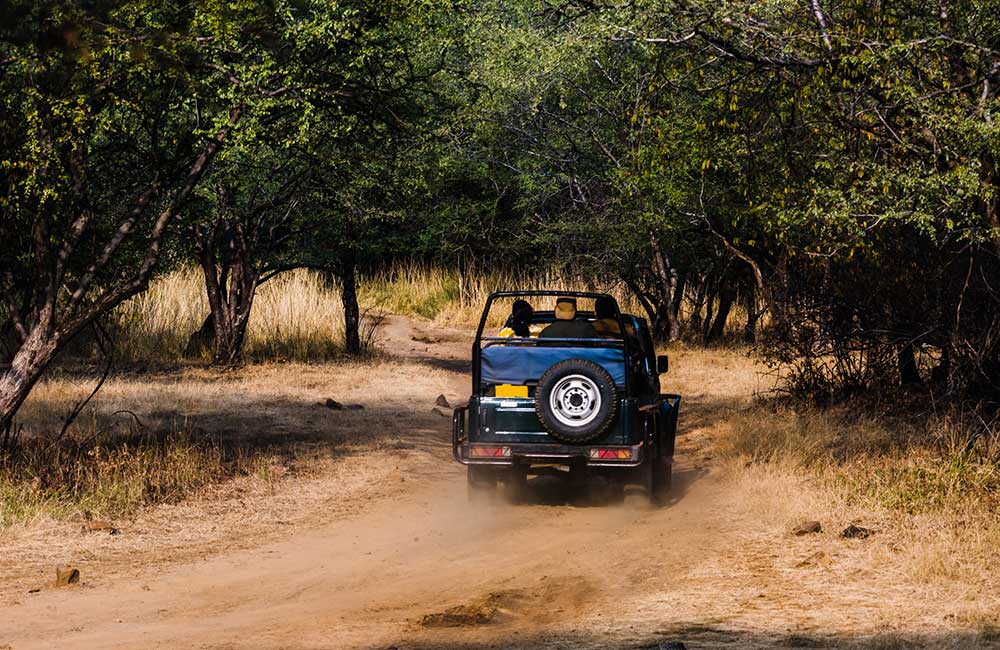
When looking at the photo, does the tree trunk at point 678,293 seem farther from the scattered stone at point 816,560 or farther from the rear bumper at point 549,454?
the scattered stone at point 816,560

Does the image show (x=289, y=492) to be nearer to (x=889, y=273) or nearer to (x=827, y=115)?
(x=827, y=115)

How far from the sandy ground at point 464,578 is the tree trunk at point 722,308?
12161mm

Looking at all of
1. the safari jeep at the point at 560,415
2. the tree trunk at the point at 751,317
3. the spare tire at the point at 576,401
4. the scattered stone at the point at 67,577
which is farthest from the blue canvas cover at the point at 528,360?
the tree trunk at the point at 751,317

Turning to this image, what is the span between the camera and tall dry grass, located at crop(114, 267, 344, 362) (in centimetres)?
2136

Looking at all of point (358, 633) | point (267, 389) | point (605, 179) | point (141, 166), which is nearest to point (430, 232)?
point (605, 179)

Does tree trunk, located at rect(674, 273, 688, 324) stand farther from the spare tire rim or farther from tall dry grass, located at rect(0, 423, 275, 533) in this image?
the spare tire rim

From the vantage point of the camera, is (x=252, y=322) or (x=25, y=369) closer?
(x=25, y=369)

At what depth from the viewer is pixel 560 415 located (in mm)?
10203

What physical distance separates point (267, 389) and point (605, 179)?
30.9ft

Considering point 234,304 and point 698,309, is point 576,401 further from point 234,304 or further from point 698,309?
point 698,309

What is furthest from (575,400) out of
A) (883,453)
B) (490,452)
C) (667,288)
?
(667,288)

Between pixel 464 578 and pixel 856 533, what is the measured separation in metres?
2.91

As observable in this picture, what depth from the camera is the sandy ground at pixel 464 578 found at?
22.1ft

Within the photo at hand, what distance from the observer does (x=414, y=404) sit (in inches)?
680
